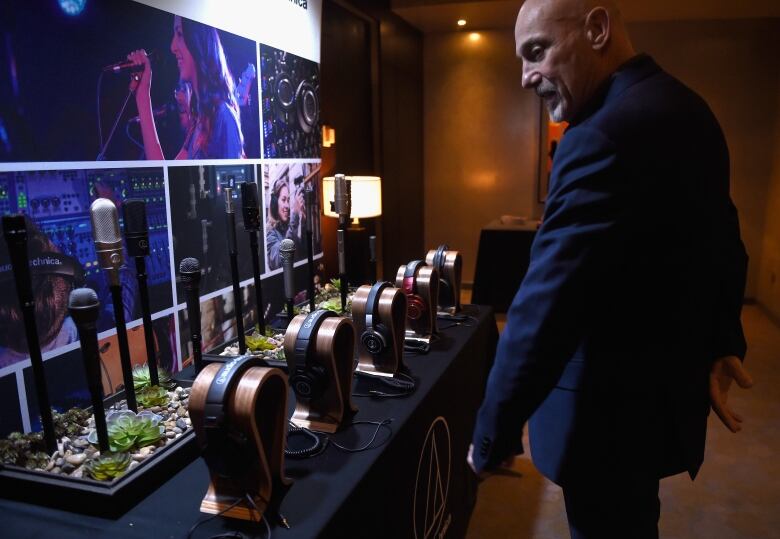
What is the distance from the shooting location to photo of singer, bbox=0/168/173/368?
148 centimetres

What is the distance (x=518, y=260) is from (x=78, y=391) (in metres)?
3.93

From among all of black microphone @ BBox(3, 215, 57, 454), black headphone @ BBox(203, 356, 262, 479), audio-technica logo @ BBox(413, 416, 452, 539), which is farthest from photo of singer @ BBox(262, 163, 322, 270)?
black headphone @ BBox(203, 356, 262, 479)

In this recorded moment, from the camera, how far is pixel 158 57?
1.95 m

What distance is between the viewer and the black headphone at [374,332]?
1.74 meters

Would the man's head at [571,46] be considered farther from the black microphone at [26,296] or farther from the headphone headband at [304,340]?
the black microphone at [26,296]

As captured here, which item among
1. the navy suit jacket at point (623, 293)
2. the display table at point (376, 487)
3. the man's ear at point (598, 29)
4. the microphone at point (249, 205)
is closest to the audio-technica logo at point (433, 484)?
the display table at point (376, 487)

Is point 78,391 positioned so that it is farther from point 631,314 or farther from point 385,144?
point 385,144

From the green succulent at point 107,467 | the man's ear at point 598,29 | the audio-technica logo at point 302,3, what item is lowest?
the green succulent at point 107,467

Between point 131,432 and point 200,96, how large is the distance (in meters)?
1.34

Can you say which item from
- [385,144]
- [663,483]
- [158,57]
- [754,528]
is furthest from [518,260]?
[158,57]

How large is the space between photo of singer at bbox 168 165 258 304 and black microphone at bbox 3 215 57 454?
2.78 ft

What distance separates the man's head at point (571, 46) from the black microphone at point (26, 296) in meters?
1.09

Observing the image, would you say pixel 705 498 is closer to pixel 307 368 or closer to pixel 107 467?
pixel 307 368

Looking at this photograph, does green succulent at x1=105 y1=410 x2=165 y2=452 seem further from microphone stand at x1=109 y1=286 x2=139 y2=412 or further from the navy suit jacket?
the navy suit jacket
